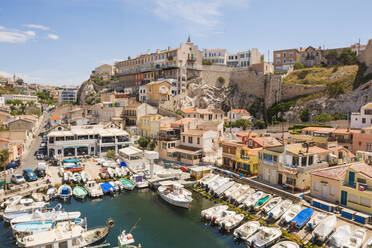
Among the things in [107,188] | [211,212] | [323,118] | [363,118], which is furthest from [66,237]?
[323,118]

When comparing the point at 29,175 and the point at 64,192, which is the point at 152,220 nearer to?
the point at 64,192

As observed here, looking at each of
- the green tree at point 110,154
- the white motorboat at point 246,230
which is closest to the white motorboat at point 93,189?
the green tree at point 110,154

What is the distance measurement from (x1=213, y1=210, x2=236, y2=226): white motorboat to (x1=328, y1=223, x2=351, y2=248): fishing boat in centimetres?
716

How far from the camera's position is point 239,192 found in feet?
84.4

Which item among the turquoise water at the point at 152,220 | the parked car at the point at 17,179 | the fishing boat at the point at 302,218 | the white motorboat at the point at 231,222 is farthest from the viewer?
the parked car at the point at 17,179

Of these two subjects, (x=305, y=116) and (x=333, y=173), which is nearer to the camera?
(x=333, y=173)

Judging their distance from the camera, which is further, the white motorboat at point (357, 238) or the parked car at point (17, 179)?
the parked car at point (17, 179)

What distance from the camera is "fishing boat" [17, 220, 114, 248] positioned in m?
16.6

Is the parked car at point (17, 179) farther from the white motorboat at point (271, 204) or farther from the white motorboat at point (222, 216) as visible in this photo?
the white motorboat at point (271, 204)

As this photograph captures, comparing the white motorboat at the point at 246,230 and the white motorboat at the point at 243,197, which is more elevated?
the white motorboat at the point at 243,197

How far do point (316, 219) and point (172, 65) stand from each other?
4921 centimetres

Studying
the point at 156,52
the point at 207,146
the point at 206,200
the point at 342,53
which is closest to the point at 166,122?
the point at 207,146

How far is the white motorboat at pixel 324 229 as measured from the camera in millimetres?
17656

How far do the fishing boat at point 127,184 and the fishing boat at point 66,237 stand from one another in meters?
9.44
